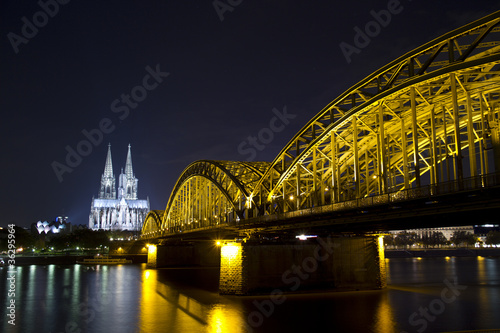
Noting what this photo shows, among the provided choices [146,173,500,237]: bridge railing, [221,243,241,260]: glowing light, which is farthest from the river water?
[146,173,500,237]: bridge railing

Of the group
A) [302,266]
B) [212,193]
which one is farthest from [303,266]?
[212,193]

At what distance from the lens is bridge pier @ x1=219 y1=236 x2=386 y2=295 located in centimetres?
5050

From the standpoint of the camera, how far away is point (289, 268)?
51.3 meters

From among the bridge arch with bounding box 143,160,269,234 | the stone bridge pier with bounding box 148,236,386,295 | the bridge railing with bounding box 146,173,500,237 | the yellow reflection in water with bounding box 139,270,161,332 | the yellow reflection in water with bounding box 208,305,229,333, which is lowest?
the yellow reflection in water with bounding box 139,270,161,332

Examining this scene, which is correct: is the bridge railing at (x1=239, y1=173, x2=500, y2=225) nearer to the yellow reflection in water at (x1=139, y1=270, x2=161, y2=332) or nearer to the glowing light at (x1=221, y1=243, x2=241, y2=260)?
the glowing light at (x1=221, y1=243, x2=241, y2=260)

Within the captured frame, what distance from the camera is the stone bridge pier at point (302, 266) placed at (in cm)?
5050

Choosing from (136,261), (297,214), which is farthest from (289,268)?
(136,261)

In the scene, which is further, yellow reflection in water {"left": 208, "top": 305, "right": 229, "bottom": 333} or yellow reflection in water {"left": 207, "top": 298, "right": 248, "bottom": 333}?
yellow reflection in water {"left": 207, "top": 298, "right": 248, "bottom": 333}

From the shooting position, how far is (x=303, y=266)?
51781 millimetres

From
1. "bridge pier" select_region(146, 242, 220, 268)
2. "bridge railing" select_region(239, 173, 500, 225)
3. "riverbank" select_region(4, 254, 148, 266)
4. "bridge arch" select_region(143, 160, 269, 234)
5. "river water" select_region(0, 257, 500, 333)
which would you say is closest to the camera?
"bridge railing" select_region(239, 173, 500, 225)

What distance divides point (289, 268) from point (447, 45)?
29218 millimetres

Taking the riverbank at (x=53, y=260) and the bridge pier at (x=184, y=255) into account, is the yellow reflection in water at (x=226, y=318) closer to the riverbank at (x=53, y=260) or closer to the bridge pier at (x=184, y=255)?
the bridge pier at (x=184, y=255)

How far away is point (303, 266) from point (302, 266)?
Result: 0.12m

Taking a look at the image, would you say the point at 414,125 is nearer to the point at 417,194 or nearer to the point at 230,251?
the point at 417,194
